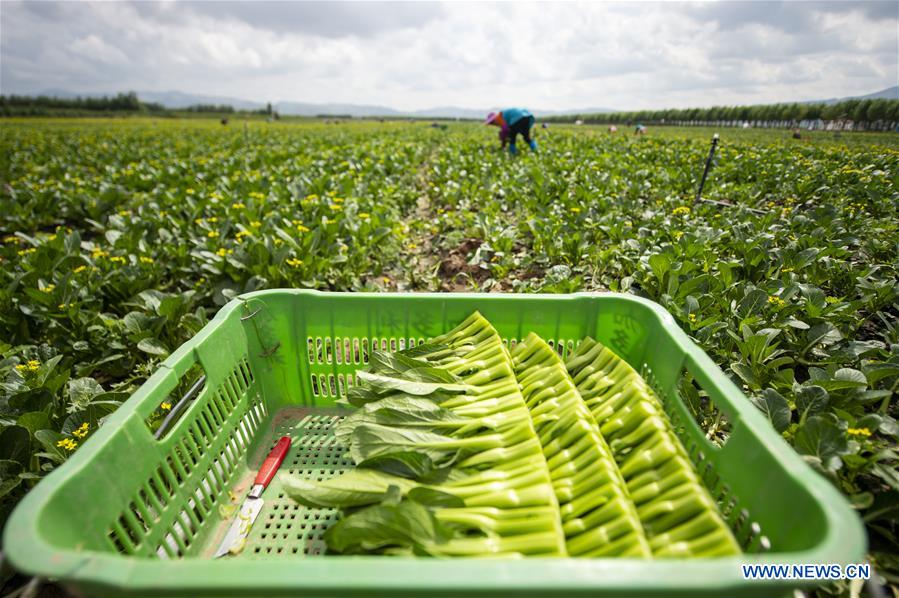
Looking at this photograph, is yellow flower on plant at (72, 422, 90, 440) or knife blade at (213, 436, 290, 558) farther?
yellow flower on plant at (72, 422, 90, 440)

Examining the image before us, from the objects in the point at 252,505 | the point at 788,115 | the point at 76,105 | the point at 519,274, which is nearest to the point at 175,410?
the point at 252,505

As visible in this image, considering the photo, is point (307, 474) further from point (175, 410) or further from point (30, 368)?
point (30, 368)

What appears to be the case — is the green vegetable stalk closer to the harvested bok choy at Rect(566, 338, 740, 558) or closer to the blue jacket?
the harvested bok choy at Rect(566, 338, 740, 558)

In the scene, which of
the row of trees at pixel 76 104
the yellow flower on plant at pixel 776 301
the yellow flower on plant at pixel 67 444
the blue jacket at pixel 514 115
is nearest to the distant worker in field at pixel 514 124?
the blue jacket at pixel 514 115

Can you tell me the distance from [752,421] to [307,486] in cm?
177

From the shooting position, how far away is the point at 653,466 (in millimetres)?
1654

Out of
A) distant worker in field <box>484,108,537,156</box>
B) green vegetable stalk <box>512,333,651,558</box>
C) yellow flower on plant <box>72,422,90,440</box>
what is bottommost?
yellow flower on plant <box>72,422,90,440</box>

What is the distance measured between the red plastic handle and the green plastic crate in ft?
0.20

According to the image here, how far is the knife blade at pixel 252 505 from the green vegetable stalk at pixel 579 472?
1.52m

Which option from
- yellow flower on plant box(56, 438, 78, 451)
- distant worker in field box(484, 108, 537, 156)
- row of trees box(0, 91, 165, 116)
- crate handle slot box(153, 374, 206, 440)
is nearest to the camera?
crate handle slot box(153, 374, 206, 440)

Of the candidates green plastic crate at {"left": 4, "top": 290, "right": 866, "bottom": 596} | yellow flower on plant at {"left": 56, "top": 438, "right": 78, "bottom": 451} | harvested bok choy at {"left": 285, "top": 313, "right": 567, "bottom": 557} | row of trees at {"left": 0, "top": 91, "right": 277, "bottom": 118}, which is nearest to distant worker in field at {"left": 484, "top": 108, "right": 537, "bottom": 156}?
green plastic crate at {"left": 4, "top": 290, "right": 866, "bottom": 596}

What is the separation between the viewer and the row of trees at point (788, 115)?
138 ft

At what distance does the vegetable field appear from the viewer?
7.34ft

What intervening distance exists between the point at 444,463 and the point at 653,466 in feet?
2.95
